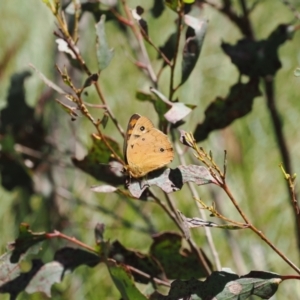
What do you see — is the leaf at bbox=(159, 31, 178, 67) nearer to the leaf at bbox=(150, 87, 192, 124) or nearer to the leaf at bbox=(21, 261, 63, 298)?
the leaf at bbox=(150, 87, 192, 124)

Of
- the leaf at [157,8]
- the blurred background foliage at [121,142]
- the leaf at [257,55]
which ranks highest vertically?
the leaf at [157,8]

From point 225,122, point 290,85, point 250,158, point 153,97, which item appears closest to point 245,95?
point 225,122

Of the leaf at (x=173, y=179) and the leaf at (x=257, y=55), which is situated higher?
the leaf at (x=257, y=55)

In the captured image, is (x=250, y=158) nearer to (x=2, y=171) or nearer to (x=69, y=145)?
(x=69, y=145)

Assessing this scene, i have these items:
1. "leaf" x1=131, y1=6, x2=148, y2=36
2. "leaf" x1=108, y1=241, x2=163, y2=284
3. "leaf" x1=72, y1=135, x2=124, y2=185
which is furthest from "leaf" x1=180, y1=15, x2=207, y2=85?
"leaf" x1=108, y1=241, x2=163, y2=284

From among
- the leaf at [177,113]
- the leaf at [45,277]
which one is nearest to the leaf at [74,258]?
the leaf at [45,277]

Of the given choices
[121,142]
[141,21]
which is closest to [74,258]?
[141,21]

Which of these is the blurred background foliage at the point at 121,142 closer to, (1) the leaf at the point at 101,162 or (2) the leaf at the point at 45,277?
(1) the leaf at the point at 101,162
